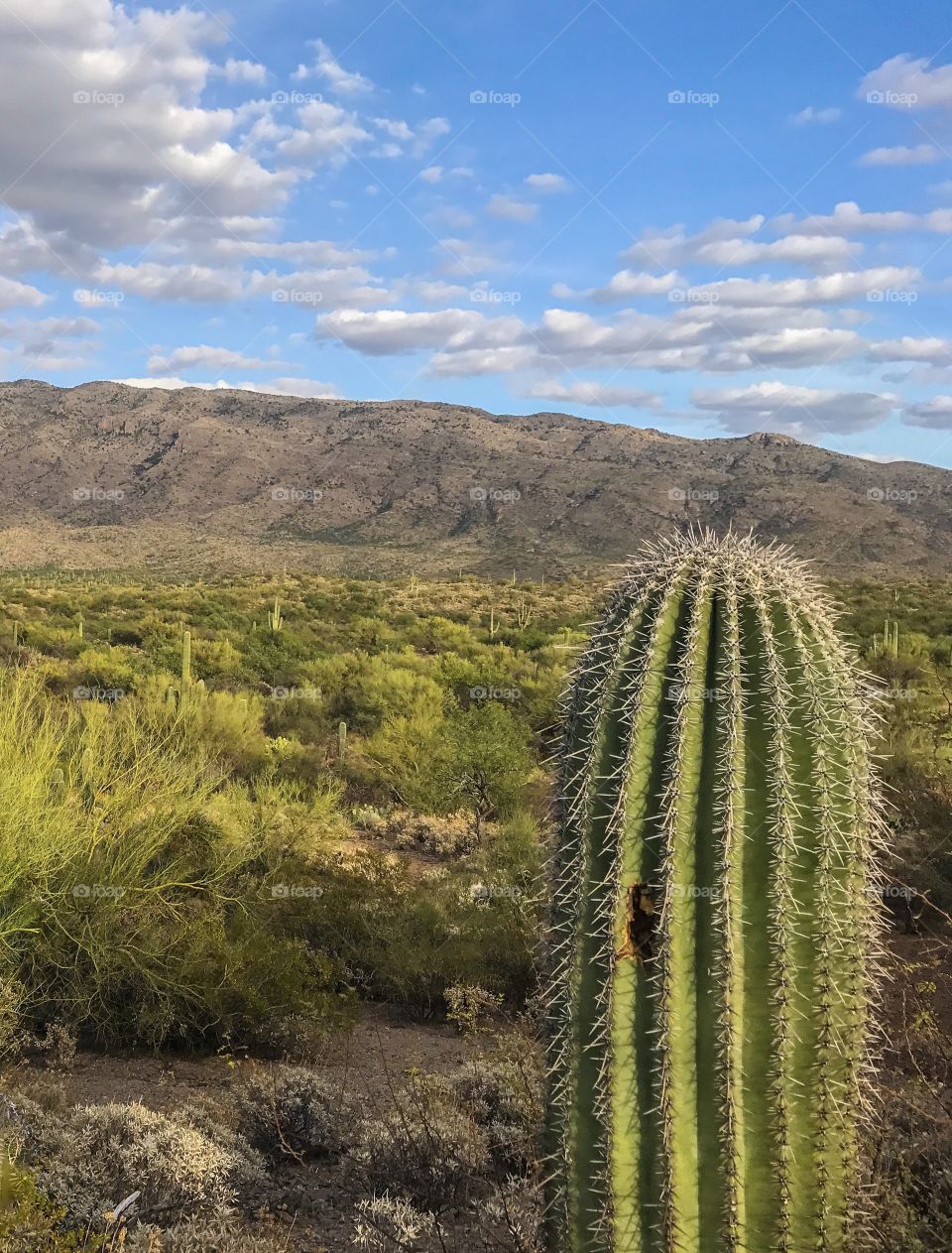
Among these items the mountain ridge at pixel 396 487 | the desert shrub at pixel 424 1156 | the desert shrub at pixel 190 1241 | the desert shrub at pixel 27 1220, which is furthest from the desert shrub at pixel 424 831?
the mountain ridge at pixel 396 487

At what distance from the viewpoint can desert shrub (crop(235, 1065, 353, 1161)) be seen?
5.19m

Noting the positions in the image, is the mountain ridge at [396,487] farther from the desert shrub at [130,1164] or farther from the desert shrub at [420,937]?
the desert shrub at [130,1164]

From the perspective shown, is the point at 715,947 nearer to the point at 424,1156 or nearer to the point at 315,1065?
the point at 424,1156

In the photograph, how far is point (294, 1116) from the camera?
532cm

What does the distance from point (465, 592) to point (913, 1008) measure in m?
35.7

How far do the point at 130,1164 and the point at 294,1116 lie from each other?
3.59ft

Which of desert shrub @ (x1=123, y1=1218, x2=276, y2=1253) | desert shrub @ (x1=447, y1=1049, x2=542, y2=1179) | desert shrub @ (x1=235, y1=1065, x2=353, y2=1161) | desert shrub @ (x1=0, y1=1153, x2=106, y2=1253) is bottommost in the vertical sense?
desert shrub @ (x1=235, y1=1065, x2=353, y2=1161)

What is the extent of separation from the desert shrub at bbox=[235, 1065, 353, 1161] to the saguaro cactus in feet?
8.24

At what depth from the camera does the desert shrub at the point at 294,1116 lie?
5191mm

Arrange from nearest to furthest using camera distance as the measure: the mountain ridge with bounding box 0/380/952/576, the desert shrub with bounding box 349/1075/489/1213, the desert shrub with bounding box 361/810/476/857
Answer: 1. the desert shrub with bounding box 349/1075/489/1213
2. the desert shrub with bounding box 361/810/476/857
3. the mountain ridge with bounding box 0/380/952/576

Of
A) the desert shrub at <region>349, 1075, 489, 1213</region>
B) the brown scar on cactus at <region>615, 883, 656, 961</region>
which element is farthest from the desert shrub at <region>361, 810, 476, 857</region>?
the brown scar on cactus at <region>615, 883, 656, 961</region>

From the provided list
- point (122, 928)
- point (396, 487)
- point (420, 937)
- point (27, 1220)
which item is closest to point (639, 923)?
point (27, 1220)

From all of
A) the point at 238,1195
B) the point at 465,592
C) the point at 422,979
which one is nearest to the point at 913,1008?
the point at 422,979

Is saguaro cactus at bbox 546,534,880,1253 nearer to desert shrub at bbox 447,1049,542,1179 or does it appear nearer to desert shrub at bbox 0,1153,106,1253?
desert shrub at bbox 0,1153,106,1253
